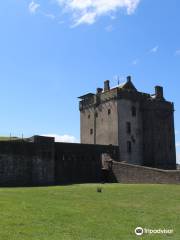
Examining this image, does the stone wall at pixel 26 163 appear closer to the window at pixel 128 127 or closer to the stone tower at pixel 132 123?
the stone tower at pixel 132 123

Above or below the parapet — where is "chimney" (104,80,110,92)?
above

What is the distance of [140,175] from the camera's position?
48656 mm

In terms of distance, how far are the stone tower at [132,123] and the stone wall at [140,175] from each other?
9776 millimetres

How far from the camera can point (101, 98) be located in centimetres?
6888

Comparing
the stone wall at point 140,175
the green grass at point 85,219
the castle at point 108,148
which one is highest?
the castle at point 108,148

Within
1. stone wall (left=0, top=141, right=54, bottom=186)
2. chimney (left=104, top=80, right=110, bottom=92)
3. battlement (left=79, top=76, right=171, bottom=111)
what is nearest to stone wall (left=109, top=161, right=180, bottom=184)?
stone wall (left=0, top=141, right=54, bottom=186)

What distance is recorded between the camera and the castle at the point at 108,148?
5047 cm

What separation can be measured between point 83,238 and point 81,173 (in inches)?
1745

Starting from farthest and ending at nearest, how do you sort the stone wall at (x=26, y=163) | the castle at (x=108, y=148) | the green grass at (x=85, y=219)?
the castle at (x=108, y=148)
the stone wall at (x=26, y=163)
the green grass at (x=85, y=219)

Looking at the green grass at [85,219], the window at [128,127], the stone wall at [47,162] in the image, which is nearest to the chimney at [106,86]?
the window at [128,127]

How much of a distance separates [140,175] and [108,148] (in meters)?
12.8

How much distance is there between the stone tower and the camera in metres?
65.5

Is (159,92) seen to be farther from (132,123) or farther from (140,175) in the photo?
(140,175)

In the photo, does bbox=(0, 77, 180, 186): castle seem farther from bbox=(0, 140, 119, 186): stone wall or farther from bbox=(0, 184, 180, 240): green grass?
bbox=(0, 184, 180, 240): green grass
